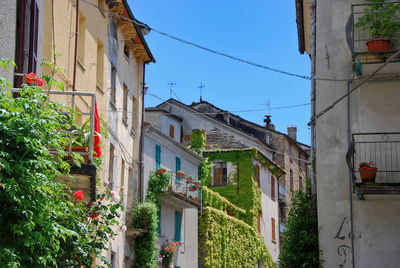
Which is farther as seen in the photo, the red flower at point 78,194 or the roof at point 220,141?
the roof at point 220,141

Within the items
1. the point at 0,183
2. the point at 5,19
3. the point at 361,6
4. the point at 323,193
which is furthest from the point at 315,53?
the point at 0,183

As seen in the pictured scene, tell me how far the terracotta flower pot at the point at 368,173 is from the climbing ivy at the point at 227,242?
66.0 feet

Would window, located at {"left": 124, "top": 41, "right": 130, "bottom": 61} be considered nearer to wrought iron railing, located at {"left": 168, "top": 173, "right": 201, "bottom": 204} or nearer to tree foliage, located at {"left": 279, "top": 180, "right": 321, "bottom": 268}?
wrought iron railing, located at {"left": 168, "top": 173, "right": 201, "bottom": 204}

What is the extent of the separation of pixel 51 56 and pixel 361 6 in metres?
7.26

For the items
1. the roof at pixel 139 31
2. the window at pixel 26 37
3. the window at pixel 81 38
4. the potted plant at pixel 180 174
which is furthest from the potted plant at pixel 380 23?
the potted plant at pixel 180 174

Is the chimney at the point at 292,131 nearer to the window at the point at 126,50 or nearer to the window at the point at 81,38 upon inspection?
the window at the point at 126,50

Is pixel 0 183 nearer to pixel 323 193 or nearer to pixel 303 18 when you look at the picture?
pixel 323 193

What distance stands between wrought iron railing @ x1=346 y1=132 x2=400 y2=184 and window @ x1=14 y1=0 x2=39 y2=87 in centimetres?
712

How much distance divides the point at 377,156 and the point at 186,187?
53.0 feet

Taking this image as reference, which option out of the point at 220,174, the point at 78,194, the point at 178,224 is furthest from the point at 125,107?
the point at 220,174

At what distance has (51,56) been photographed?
660 inches

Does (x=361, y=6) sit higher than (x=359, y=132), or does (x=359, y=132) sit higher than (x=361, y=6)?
(x=361, y=6)

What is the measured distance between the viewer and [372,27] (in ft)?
54.0

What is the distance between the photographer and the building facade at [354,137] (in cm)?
1614
